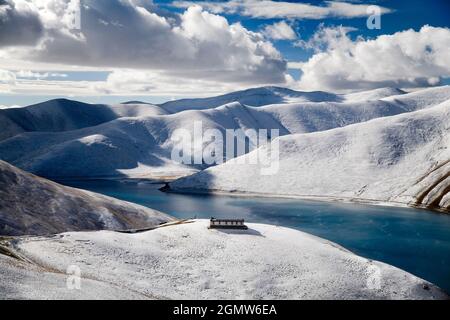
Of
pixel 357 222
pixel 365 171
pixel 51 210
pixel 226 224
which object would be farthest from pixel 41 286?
pixel 365 171

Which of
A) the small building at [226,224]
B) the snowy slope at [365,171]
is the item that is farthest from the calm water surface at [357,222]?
the small building at [226,224]

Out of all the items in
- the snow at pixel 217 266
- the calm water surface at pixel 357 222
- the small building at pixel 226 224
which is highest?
the small building at pixel 226 224

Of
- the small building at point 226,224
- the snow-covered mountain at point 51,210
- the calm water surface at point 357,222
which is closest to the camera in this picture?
the small building at point 226,224

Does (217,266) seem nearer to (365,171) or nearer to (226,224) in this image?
(226,224)

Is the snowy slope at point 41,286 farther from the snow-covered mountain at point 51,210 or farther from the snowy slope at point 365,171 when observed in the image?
the snowy slope at point 365,171

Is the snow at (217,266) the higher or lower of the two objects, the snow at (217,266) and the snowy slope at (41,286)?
the lower

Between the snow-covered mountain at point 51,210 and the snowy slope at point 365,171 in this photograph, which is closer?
the snow-covered mountain at point 51,210
